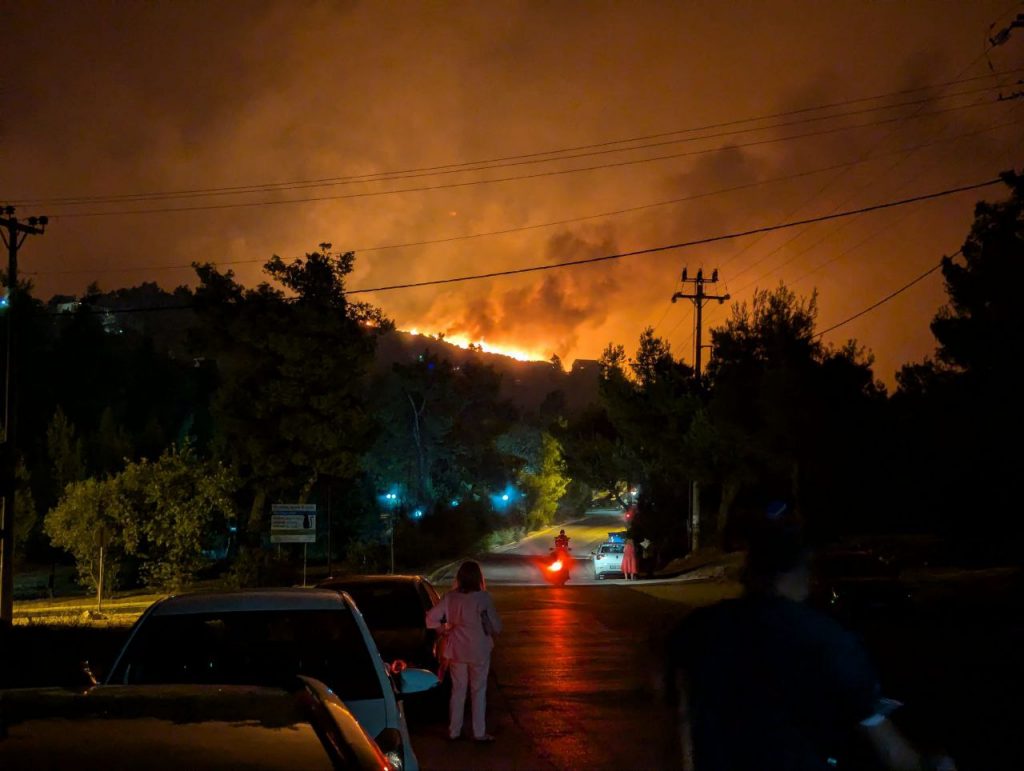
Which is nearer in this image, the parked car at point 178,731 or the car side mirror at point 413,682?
the parked car at point 178,731

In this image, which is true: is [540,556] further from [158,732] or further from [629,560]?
[158,732]

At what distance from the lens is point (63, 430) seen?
6438 cm

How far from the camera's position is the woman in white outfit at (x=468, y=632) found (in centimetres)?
1070

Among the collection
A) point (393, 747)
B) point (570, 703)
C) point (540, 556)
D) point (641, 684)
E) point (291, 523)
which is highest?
point (291, 523)

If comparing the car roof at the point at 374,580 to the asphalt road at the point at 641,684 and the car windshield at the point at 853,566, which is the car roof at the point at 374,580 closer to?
the asphalt road at the point at 641,684

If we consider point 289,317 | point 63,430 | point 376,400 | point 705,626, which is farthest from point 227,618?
point 376,400

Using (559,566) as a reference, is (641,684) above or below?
above

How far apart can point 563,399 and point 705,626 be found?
150595 mm

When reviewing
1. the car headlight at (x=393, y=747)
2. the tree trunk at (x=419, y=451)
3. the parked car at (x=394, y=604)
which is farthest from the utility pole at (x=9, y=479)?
the tree trunk at (x=419, y=451)

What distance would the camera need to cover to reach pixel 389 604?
41.2ft

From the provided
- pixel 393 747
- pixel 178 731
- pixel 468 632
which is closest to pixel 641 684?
pixel 393 747

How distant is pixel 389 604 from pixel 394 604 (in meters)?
0.05

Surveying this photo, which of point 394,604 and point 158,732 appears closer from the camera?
point 158,732

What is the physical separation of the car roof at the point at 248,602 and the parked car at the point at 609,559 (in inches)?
1748
